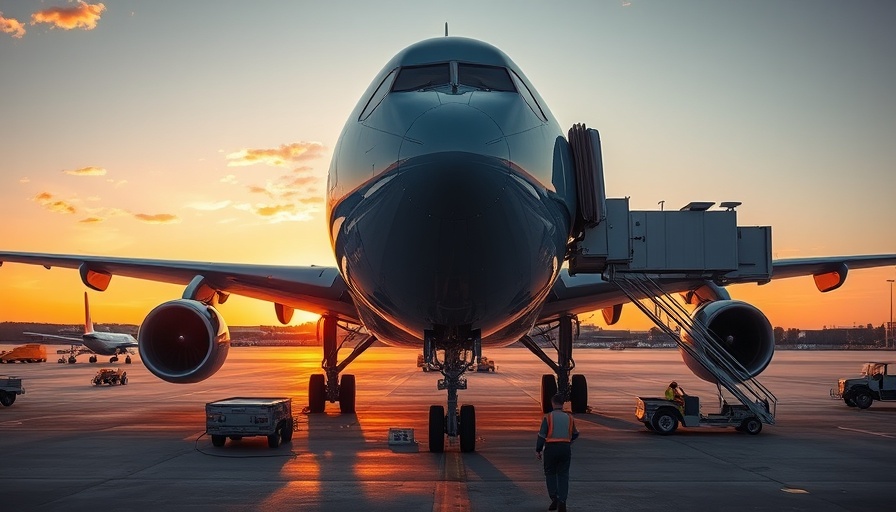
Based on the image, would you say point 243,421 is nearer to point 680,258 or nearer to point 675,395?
point 680,258

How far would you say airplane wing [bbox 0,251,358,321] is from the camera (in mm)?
15539

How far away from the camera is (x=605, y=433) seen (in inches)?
612

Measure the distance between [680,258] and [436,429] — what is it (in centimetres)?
481

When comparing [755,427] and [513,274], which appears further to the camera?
[755,427]

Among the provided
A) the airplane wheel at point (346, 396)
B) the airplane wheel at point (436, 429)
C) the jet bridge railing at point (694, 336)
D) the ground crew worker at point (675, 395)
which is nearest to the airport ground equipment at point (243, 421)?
the airplane wheel at point (436, 429)

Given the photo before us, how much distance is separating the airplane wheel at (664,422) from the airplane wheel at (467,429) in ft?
15.4

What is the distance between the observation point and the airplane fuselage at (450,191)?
7.27m

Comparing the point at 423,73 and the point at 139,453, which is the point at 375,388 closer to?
the point at 139,453

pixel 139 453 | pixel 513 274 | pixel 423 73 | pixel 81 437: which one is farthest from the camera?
pixel 81 437

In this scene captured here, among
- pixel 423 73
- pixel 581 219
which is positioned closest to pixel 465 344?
pixel 581 219

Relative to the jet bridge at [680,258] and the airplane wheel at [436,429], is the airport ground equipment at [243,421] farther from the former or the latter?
the jet bridge at [680,258]

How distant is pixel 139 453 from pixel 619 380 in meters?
25.7

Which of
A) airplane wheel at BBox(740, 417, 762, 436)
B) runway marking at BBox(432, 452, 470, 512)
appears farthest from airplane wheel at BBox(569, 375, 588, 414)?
runway marking at BBox(432, 452, 470, 512)

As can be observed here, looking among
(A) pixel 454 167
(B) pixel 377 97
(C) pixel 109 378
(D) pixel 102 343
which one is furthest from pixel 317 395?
(D) pixel 102 343
